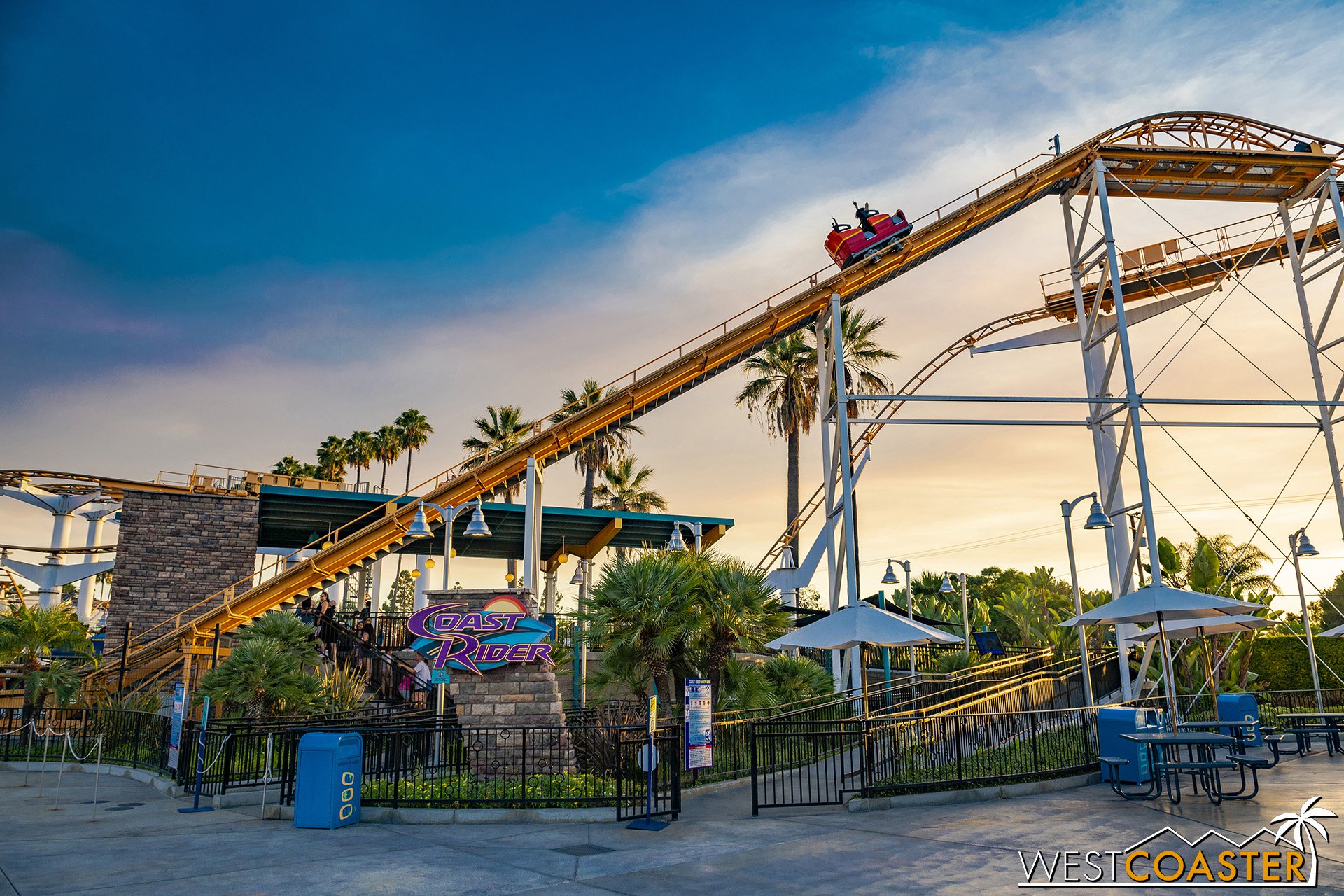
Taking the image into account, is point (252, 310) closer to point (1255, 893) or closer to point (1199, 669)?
point (1255, 893)

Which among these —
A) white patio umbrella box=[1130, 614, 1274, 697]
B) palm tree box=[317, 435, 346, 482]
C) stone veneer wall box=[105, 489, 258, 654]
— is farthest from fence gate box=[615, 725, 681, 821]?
palm tree box=[317, 435, 346, 482]

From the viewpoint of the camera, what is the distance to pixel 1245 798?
11398 millimetres

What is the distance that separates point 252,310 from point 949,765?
21.8 m

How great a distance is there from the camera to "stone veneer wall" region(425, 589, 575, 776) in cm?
1417

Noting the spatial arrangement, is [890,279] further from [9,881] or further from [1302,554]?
[9,881]

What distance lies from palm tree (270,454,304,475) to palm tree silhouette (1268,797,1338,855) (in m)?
56.1

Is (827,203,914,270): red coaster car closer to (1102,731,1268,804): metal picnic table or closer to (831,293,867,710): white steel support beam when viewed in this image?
(831,293,867,710): white steel support beam

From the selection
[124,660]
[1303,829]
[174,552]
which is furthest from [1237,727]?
[174,552]

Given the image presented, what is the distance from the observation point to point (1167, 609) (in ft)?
44.8

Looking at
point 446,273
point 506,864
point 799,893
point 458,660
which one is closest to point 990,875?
point 799,893

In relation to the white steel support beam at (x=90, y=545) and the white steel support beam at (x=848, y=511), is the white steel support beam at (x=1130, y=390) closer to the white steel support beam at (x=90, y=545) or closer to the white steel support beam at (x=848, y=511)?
the white steel support beam at (x=848, y=511)

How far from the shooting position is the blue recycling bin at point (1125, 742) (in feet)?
41.6

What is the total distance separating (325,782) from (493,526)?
77.1 feet

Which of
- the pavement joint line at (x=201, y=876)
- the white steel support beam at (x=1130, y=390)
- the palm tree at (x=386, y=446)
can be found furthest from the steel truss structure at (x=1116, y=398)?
the palm tree at (x=386, y=446)
